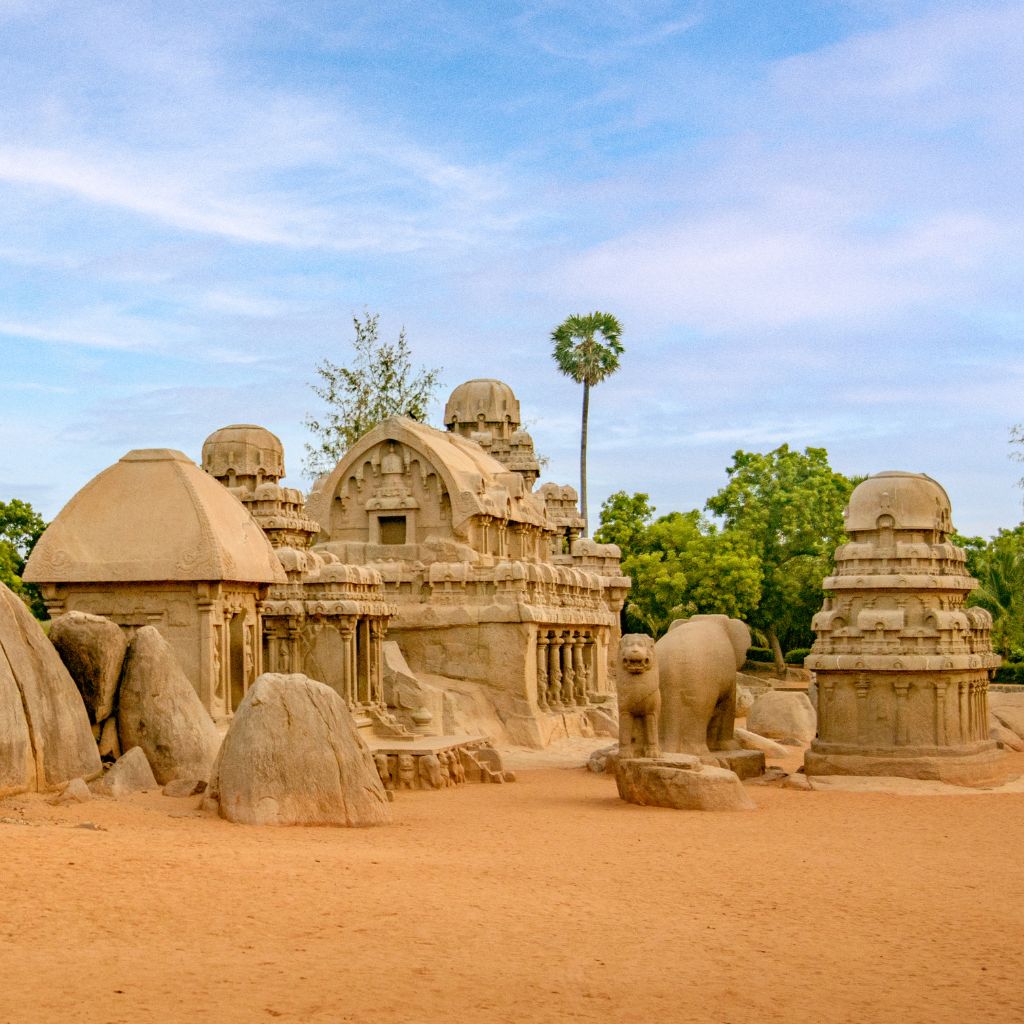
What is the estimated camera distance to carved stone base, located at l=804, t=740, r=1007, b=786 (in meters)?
21.1

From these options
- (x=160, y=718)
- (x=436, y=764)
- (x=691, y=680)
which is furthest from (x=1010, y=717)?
(x=160, y=718)

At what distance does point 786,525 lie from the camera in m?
53.5

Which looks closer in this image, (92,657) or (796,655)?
(92,657)

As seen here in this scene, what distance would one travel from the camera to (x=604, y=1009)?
26.0 ft

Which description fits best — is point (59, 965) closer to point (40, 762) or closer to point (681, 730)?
point (40, 762)

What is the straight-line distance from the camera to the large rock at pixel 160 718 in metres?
15.3

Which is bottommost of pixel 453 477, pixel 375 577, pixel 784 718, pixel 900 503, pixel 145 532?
pixel 784 718

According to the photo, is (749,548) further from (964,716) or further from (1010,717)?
(964,716)

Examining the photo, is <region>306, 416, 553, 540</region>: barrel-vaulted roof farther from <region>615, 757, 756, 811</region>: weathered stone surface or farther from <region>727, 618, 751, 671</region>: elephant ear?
<region>615, 757, 756, 811</region>: weathered stone surface

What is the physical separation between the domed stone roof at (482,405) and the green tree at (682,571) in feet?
42.6

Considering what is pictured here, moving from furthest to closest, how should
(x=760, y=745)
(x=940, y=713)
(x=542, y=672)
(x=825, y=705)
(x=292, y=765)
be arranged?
(x=542, y=672) < (x=760, y=745) < (x=825, y=705) < (x=940, y=713) < (x=292, y=765)

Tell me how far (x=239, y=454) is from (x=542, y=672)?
7.64m

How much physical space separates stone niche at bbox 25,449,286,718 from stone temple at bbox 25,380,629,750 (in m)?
0.02

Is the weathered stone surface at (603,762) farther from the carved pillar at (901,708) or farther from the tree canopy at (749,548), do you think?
the tree canopy at (749,548)
